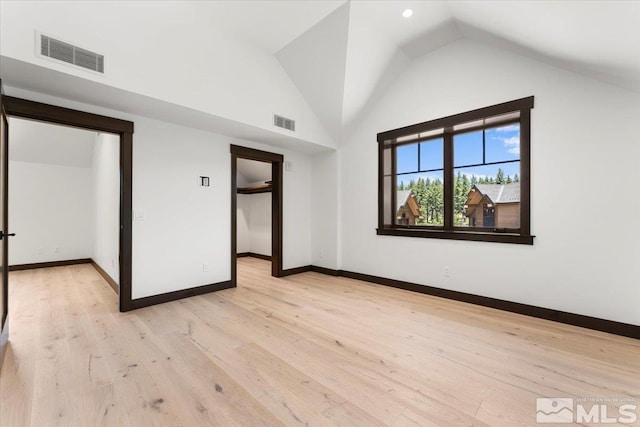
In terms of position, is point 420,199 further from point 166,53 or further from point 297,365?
point 166,53

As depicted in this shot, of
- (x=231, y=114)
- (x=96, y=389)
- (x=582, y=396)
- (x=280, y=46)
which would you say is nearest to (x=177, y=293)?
(x=96, y=389)

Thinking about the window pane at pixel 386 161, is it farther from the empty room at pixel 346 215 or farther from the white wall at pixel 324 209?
the white wall at pixel 324 209

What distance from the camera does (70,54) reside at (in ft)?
7.75

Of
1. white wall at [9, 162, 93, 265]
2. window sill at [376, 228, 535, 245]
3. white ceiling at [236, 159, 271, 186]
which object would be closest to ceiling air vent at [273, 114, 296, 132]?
window sill at [376, 228, 535, 245]

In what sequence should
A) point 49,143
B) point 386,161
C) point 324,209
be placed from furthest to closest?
point 49,143, point 324,209, point 386,161

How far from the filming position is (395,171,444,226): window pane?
13.4 ft

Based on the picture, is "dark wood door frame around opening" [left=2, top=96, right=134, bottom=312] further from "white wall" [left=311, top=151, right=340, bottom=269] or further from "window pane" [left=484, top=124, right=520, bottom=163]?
"window pane" [left=484, top=124, right=520, bottom=163]

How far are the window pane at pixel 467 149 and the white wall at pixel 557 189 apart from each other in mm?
387

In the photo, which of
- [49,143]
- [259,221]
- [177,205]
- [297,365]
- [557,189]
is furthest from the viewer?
[259,221]

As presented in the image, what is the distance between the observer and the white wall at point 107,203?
13.5ft

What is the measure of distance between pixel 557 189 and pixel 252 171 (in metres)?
6.06

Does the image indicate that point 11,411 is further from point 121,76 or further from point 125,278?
point 121,76

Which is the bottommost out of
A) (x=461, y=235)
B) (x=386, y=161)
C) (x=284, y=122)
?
(x=461, y=235)

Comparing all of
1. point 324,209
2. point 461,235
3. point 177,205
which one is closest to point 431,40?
point 461,235
